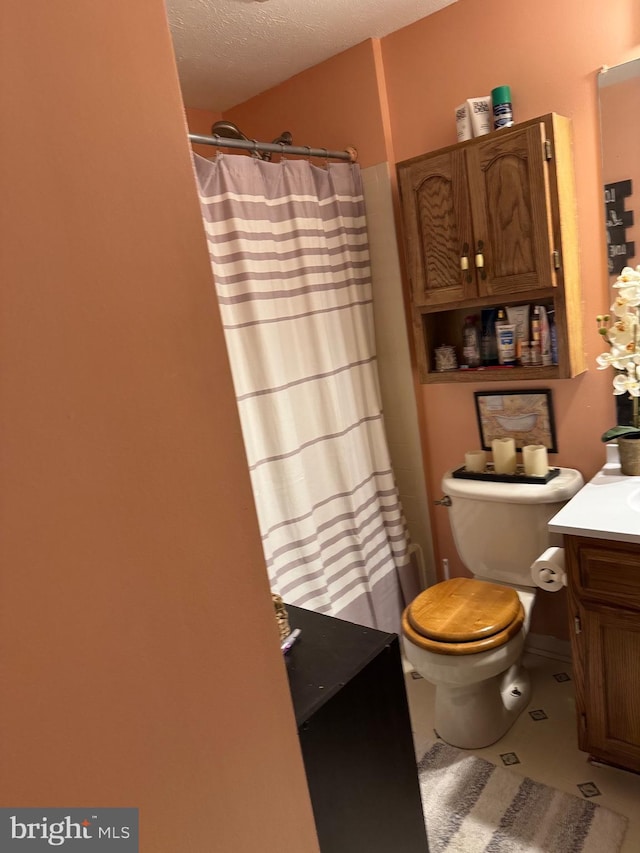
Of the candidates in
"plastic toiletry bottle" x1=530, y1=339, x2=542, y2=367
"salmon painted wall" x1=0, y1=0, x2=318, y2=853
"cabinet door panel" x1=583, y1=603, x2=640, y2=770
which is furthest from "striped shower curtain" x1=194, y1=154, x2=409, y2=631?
"salmon painted wall" x1=0, y1=0, x2=318, y2=853

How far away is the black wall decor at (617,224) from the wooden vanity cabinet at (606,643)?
89cm

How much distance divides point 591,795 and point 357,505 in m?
1.13

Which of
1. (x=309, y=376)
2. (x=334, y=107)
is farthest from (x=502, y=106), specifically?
(x=309, y=376)

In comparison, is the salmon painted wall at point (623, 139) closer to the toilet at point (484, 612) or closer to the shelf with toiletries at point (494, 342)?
the shelf with toiletries at point (494, 342)

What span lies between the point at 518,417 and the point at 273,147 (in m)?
1.25

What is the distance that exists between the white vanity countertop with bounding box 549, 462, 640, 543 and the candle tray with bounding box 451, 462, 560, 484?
0.18m

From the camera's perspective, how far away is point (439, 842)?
5.20ft

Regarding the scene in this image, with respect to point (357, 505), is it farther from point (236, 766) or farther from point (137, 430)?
point (137, 430)

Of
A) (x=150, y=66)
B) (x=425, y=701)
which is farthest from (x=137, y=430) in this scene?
(x=425, y=701)

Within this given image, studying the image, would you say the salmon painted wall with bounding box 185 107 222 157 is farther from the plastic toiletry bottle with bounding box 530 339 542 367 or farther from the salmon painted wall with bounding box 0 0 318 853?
the salmon painted wall with bounding box 0 0 318 853

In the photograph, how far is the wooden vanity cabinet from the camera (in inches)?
59.2

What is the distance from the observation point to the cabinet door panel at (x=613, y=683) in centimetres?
153

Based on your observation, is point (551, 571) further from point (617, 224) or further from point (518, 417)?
point (617, 224)

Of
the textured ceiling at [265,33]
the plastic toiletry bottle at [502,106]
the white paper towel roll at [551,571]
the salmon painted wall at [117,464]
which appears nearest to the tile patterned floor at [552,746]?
the white paper towel roll at [551,571]
